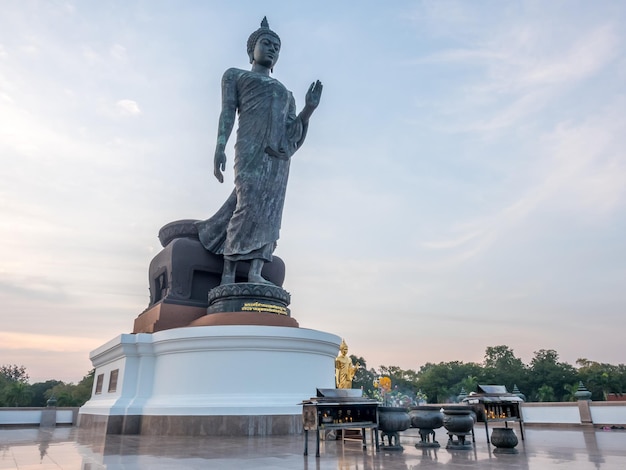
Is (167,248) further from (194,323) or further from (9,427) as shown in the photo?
(9,427)

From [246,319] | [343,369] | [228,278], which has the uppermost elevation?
[228,278]

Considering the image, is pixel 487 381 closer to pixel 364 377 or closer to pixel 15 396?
pixel 364 377

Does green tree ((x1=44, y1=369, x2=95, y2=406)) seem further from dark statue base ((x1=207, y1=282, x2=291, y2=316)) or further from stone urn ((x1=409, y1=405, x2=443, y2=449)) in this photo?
stone urn ((x1=409, y1=405, x2=443, y2=449))

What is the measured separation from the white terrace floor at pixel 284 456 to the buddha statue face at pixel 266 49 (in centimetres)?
977

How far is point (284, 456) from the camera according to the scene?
18.9 ft

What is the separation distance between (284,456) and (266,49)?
1061 centimetres

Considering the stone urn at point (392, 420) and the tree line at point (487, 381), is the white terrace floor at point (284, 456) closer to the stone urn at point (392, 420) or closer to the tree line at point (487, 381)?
the stone urn at point (392, 420)

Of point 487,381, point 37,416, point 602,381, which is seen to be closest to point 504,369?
point 487,381

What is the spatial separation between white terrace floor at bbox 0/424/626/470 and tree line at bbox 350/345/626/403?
28.8m

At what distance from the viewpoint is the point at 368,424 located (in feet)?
20.4

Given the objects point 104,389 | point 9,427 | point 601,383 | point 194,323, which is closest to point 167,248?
point 194,323

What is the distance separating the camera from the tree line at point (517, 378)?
125 feet

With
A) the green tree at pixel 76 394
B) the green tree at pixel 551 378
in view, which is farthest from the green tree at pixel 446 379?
the green tree at pixel 76 394

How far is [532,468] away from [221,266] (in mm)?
9467
